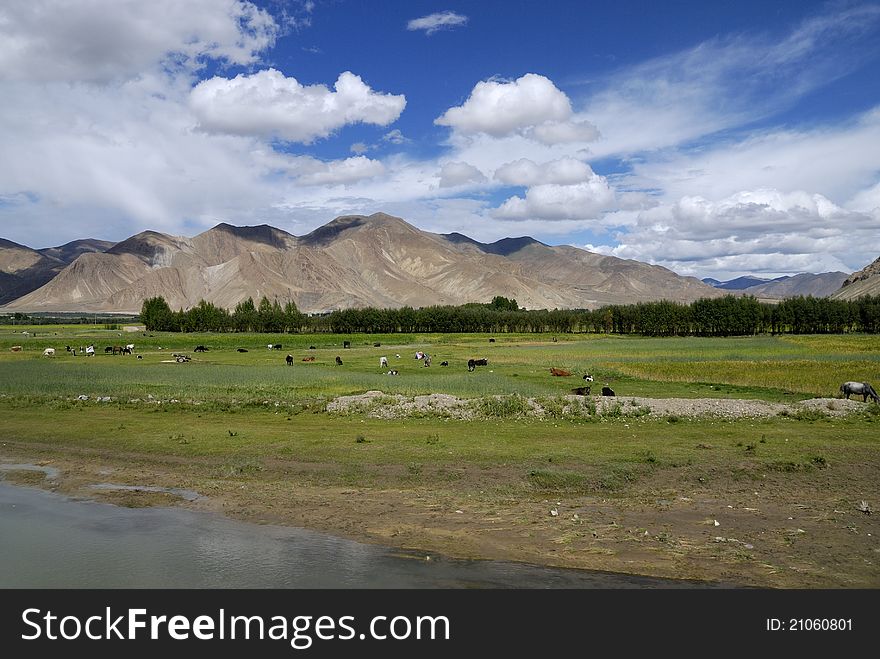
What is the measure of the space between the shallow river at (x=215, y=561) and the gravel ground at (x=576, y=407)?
16899mm

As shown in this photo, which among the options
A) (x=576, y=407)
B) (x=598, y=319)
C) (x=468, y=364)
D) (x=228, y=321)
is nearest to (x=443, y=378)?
(x=468, y=364)

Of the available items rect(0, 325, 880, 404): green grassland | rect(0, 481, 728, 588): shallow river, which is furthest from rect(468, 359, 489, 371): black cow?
rect(0, 481, 728, 588): shallow river

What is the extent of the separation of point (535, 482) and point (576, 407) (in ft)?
45.3

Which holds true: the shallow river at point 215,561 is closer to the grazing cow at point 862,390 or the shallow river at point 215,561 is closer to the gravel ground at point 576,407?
the gravel ground at point 576,407

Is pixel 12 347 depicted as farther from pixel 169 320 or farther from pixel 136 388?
pixel 169 320

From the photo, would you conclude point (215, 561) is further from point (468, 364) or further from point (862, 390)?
point (468, 364)

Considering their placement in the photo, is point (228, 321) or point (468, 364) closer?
point (468, 364)

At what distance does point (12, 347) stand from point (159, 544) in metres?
90.2

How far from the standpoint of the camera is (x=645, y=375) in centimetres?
5197

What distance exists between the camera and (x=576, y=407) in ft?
106

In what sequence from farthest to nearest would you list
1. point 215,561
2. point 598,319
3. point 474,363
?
point 598,319, point 474,363, point 215,561

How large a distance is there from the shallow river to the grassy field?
73 cm

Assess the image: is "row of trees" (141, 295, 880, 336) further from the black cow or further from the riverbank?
the riverbank
